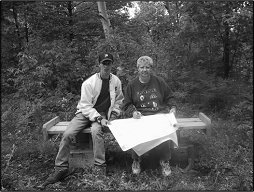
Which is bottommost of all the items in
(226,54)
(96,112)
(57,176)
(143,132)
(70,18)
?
(57,176)

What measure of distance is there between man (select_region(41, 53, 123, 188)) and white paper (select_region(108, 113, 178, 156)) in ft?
0.90

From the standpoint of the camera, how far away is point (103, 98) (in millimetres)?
4430

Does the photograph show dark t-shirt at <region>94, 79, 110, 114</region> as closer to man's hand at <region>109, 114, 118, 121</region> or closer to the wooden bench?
man's hand at <region>109, 114, 118, 121</region>

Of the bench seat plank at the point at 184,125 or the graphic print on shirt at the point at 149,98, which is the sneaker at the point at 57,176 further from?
the graphic print on shirt at the point at 149,98

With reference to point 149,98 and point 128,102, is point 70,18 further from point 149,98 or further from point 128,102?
point 149,98

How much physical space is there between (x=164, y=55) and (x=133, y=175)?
4023 mm

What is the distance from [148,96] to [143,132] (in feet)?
2.23

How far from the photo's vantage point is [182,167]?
432cm

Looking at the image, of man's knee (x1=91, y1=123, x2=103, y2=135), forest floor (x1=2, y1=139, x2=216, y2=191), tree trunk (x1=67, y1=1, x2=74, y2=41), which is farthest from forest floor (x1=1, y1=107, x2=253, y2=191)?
tree trunk (x1=67, y1=1, x2=74, y2=41)

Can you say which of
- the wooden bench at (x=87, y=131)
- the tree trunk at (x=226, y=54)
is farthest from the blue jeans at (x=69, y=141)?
the tree trunk at (x=226, y=54)

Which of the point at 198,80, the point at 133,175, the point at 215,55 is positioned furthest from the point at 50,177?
the point at 215,55

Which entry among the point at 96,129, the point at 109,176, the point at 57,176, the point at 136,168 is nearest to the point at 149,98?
the point at 96,129

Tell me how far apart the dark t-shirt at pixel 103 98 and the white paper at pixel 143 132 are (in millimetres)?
462

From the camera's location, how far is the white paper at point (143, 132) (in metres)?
3.71
